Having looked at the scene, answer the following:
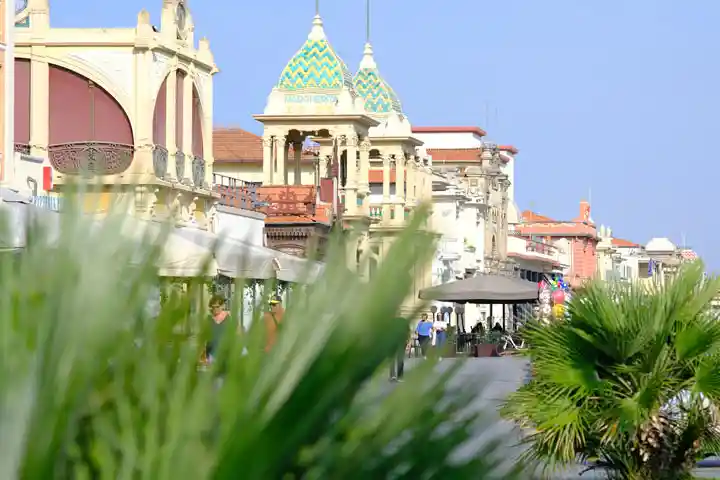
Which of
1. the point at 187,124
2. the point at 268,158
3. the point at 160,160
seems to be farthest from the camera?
the point at 268,158

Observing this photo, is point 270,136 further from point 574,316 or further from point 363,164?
point 574,316

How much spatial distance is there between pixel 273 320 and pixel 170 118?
30.8m

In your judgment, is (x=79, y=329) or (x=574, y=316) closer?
(x=79, y=329)

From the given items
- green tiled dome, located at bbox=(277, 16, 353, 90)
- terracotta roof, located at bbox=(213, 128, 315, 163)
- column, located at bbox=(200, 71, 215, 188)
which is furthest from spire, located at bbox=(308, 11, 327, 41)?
column, located at bbox=(200, 71, 215, 188)

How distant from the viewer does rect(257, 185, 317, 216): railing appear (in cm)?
4506

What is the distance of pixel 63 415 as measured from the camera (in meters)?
2.21

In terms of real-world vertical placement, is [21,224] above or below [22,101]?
below

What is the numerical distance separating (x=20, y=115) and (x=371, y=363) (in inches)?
1174

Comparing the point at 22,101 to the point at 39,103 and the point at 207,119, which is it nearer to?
the point at 39,103

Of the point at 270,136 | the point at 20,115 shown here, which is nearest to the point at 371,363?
the point at 20,115

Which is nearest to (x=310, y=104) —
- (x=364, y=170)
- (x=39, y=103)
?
(x=364, y=170)

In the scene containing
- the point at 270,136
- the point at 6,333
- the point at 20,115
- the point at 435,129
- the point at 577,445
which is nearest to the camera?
the point at 6,333

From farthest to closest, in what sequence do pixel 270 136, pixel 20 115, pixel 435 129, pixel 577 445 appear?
pixel 435 129 → pixel 270 136 → pixel 20 115 → pixel 577 445

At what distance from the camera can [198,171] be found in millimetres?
35156
